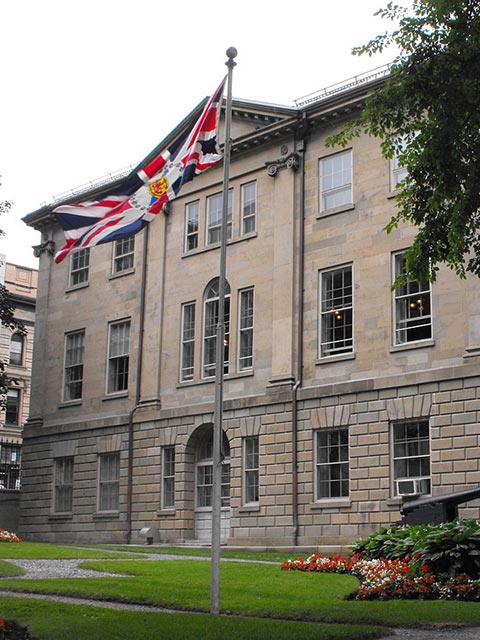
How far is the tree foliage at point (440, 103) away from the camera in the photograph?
14656 mm

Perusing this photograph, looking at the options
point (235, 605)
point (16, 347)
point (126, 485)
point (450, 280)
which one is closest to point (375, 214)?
point (450, 280)

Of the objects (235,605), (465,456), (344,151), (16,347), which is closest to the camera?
(235,605)

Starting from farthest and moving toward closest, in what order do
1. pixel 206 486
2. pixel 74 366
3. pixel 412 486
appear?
pixel 74 366, pixel 206 486, pixel 412 486

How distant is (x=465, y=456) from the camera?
27.2 metres

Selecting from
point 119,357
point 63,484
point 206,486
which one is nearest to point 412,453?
point 206,486

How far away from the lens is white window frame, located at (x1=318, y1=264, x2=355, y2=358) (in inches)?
1236

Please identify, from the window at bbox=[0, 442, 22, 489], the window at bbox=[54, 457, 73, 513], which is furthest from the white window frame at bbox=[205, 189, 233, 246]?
the window at bbox=[0, 442, 22, 489]

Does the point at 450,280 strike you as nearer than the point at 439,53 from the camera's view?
No

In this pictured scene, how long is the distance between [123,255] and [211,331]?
22.7 feet

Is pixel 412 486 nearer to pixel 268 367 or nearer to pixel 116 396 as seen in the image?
pixel 268 367

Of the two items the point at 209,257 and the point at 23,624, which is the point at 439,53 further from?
the point at 209,257

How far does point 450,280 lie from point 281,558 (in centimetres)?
945

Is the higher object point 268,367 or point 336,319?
point 336,319

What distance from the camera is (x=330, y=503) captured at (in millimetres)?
30156
